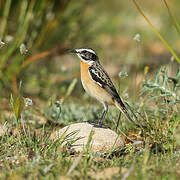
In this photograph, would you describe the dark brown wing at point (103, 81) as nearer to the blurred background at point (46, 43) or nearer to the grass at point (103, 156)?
the grass at point (103, 156)

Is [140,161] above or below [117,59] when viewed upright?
below

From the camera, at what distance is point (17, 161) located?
13.2ft

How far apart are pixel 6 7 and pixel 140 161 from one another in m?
4.37

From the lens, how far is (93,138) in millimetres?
4766

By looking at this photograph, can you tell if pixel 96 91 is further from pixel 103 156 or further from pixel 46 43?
pixel 46 43

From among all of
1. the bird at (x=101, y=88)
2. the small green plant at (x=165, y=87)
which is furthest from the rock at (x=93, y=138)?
the small green plant at (x=165, y=87)

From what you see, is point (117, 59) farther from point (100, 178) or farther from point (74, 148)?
point (100, 178)

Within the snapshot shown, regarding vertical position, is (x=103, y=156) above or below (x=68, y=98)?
below

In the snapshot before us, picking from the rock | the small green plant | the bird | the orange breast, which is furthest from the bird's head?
the rock

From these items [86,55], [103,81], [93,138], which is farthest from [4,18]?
[93,138]

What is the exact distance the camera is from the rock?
182 inches

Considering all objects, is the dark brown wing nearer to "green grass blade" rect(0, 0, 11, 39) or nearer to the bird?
the bird

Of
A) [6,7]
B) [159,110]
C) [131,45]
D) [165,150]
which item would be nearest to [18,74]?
[6,7]

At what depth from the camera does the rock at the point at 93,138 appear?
463 centimetres
